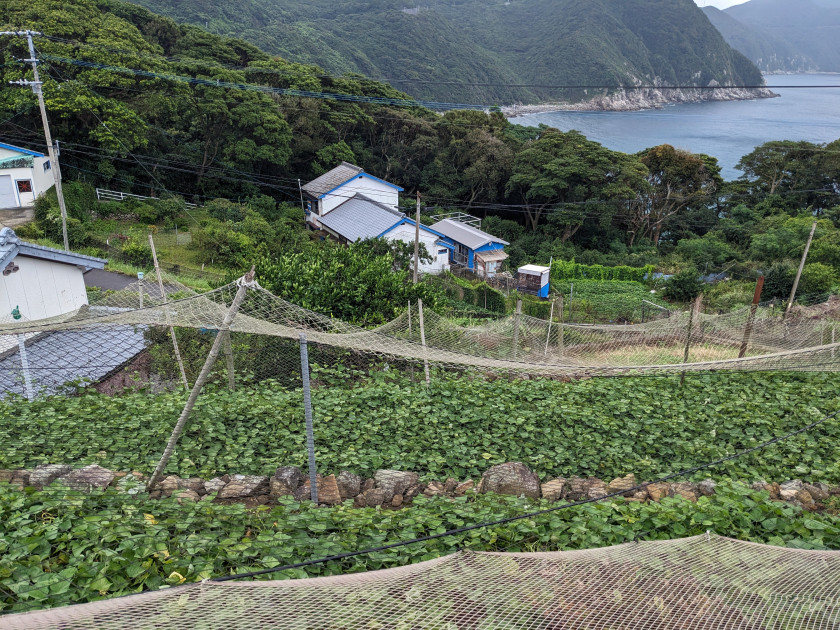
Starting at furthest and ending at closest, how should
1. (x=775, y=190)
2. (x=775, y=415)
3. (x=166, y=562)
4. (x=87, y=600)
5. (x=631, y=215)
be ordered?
1. (x=775, y=190)
2. (x=631, y=215)
3. (x=775, y=415)
4. (x=166, y=562)
5. (x=87, y=600)

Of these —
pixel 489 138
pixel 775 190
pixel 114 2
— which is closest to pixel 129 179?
pixel 114 2

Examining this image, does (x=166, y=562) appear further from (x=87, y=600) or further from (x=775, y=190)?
(x=775, y=190)

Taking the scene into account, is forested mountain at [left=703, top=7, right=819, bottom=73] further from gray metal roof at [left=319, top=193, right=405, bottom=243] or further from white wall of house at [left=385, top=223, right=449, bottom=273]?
white wall of house at [left=385, top=223, right=449, bottom=273]

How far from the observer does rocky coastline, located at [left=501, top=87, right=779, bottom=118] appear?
63.6m

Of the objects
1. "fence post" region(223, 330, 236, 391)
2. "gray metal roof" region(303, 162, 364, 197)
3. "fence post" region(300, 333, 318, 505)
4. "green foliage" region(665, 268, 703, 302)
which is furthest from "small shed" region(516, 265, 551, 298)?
"fence post" region(300, 333, 318, 505)

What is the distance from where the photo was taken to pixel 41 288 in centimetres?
834

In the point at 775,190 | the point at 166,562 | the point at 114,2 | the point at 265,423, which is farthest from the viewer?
the point at 775,190

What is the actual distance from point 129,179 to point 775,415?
841 inches

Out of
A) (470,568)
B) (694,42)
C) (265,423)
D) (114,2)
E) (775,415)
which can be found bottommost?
(775,415)

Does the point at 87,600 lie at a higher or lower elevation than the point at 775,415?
higher

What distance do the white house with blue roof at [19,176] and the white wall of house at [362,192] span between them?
8.94m

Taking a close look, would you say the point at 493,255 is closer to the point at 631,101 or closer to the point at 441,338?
the point at 441,338

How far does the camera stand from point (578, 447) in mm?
4629

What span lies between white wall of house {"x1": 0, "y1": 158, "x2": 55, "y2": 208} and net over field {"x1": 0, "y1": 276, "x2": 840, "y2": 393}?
10.8 meters
